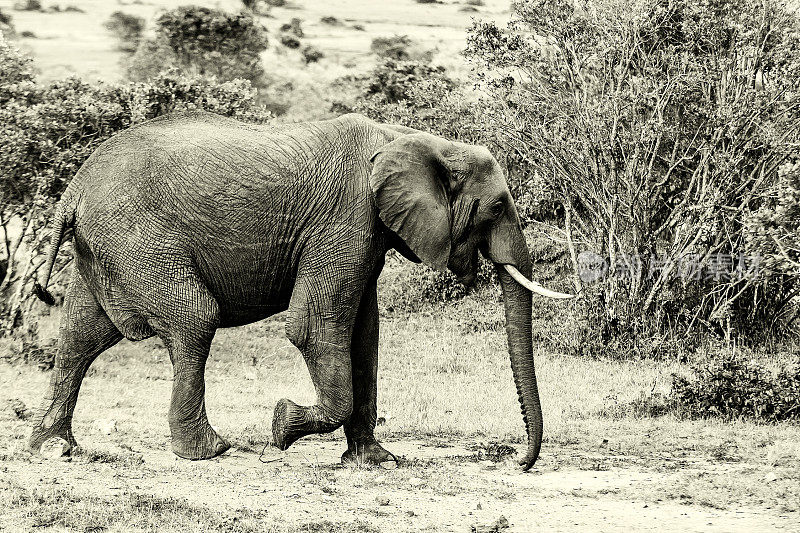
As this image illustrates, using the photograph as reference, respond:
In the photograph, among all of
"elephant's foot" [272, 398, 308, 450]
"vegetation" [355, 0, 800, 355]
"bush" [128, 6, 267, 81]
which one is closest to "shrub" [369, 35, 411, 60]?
"bush" [128, 6, 267, 81]

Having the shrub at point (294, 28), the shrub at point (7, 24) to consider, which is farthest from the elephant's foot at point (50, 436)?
the shrub at point (294, 28)

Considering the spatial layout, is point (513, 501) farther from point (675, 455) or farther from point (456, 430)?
point (456, 430)

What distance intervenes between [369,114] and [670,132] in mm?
10546

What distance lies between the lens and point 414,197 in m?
9.79

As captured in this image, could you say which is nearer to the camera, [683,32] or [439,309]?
[683,32]

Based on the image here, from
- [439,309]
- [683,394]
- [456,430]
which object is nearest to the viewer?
[456,430]

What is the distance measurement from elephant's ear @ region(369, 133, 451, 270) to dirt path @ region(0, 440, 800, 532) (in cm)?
195

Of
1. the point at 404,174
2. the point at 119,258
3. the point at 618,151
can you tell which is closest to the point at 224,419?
the point at 119,258

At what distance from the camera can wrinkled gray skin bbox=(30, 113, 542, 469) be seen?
32.4 ft

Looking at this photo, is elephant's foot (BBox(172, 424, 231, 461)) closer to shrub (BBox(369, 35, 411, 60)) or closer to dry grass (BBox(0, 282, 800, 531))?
dry grass (BBox(0, 282, 800, 531))

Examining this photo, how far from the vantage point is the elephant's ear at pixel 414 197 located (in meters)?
9.79

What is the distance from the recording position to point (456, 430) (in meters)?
12.6

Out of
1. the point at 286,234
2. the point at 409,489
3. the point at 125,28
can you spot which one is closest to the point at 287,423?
the point at 409,489

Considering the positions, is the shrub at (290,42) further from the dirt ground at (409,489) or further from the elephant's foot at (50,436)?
the elephant's foot at (50,436)
